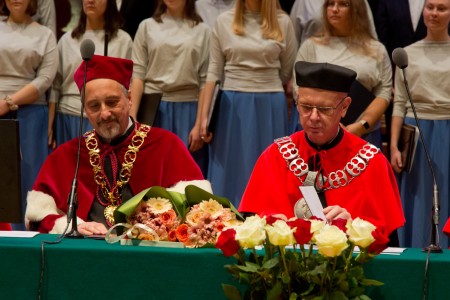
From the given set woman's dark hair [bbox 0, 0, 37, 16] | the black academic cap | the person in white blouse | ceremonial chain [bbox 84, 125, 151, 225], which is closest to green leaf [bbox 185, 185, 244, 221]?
the black academic cap

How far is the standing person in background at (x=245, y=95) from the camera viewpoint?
25.0ft

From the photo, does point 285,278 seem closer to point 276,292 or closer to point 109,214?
point 276,292

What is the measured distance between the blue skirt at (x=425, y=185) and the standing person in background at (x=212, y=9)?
194 cm

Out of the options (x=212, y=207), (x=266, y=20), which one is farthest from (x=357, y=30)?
(x=212, y=207)

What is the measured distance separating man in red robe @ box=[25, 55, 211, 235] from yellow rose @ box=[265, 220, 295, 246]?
5.89 ft

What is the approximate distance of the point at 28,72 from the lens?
25.7 feet

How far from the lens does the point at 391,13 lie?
26.1 feet

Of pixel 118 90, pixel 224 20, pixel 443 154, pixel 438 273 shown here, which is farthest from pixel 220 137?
pixel 438 273

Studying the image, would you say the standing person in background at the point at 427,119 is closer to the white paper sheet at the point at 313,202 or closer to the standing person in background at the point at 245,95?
the standing person in background at the point at 245,95

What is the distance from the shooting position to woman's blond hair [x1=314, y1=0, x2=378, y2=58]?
7453mm

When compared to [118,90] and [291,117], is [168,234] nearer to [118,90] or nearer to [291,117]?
[118,90]

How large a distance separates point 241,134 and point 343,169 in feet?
8.85

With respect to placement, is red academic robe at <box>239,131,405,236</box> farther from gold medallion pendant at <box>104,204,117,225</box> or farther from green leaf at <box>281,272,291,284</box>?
green leaf at <box>281,272,291,284</box>

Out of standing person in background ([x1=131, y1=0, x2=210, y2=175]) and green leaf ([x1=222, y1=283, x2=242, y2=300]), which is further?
standing person in background ([x1=131, y1=0, x2=210, y2=175])
